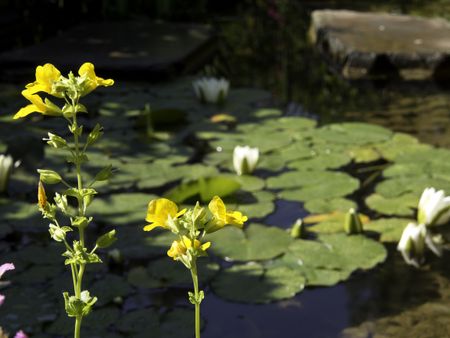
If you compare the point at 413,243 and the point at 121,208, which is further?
the point at 121,208

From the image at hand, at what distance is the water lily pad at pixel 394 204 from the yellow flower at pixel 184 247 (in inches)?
66.9

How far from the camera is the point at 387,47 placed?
15.9 ft

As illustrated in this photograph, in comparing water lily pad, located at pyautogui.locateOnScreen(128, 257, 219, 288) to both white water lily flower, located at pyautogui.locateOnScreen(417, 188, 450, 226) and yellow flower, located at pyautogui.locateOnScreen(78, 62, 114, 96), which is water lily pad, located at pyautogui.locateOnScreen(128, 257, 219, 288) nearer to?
white water lily flower, located at pyautogui.locateOnScreen(417, 188, 450, 226)

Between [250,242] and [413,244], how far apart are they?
1.69ft

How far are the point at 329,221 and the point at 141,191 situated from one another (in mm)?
775

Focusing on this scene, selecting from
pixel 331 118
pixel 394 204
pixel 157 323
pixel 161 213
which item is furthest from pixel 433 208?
pixel 161 213

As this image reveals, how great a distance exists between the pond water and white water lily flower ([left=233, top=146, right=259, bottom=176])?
8cm

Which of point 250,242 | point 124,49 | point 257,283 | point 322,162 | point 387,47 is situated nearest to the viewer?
point 257,283

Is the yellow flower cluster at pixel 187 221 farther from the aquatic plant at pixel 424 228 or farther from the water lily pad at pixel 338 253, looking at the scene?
the aquatic plant at pixel 424 228

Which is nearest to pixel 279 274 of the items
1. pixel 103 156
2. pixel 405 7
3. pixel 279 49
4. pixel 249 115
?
pixel 103 156

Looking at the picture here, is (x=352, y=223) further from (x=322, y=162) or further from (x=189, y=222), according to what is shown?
Result: (x=189, y=222)

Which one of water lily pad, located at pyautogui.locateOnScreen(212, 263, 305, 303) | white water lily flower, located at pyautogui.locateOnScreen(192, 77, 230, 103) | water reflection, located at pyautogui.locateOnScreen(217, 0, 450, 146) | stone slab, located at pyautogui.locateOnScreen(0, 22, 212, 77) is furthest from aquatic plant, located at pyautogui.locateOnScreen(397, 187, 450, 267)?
stone slab, located at pyautogui.locateOnScreen(0, 22, 212, 77)

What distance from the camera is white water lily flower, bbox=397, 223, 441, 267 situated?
7.90 feet

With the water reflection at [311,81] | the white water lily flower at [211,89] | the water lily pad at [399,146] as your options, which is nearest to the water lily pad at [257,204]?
the water lily pad at [399,146]
